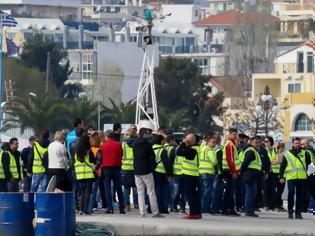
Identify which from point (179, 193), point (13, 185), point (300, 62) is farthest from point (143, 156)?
point (300, 62)

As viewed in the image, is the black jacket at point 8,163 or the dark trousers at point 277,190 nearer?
the black jacket at point 8,163

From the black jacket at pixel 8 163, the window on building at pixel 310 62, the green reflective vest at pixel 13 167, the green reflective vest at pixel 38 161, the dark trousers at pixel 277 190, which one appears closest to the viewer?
the green reflective vest at pixel 38 161

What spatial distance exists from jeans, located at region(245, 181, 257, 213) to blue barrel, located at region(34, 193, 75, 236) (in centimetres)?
645

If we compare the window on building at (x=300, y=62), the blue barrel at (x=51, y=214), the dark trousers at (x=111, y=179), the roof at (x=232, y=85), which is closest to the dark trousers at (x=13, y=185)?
the dark trousers at (x=111, y=179)

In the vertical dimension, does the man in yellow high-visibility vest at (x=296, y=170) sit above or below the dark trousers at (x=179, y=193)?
above

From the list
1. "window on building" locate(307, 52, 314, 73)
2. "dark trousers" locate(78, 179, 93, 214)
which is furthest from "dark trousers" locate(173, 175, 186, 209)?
"window on building" locate(307, 52, 314, 73)

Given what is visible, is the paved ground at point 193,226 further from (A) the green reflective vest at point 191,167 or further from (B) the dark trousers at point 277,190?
(B) the dark trousers at point 277,190

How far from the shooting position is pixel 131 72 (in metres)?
128

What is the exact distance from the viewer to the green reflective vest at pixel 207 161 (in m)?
37.3

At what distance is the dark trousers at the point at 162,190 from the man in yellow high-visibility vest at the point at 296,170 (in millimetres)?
2313

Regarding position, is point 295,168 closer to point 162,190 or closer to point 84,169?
point 162,190

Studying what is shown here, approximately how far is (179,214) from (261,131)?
68258 mm

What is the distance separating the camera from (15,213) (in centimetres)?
3147

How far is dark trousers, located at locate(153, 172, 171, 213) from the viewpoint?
36.9 meters
